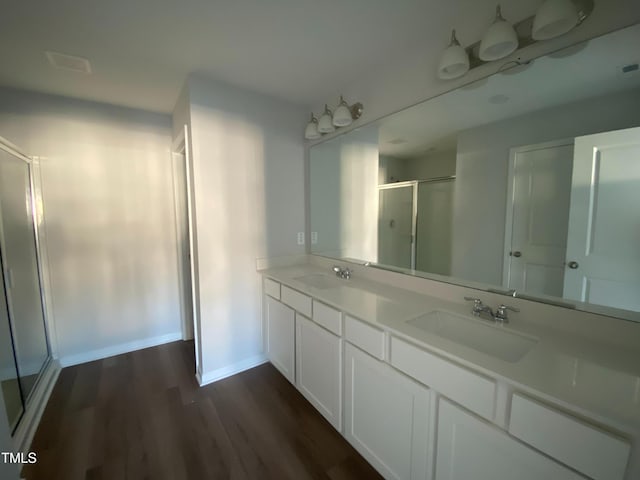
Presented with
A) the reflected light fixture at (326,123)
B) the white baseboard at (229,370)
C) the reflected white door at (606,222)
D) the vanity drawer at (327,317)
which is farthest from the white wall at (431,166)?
the white baseboard at (229,370)

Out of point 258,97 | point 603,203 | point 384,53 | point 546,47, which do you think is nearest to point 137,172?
point 258,97

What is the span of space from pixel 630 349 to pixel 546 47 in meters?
1.27

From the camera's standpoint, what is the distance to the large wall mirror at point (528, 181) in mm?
1063

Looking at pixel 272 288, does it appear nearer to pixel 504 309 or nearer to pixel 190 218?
pixel 190 218

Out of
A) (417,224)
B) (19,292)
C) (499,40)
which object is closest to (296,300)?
(417,224)

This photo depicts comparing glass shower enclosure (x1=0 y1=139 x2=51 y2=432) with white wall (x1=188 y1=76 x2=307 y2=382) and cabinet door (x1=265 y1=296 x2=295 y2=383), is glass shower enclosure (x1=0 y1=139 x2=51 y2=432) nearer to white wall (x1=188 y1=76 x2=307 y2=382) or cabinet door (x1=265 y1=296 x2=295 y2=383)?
white wall (x1=188 y1=76 x2=307 y2=382)

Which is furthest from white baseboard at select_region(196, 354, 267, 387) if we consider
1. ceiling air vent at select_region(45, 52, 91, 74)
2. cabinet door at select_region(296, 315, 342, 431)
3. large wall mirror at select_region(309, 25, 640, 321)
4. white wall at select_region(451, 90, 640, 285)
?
ceiling air vent at select_region(45, 52, 91, 74)

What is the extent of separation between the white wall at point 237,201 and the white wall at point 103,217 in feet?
3.22

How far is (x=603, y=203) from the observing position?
1118 mm

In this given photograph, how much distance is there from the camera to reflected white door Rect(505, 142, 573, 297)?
1.24 meters

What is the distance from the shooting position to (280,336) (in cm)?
218

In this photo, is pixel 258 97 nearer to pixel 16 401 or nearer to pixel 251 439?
pixel 251 439

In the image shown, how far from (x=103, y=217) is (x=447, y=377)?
3.06m

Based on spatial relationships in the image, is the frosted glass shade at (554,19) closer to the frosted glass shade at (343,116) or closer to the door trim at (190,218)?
the frosted glass shade at (343,116)
